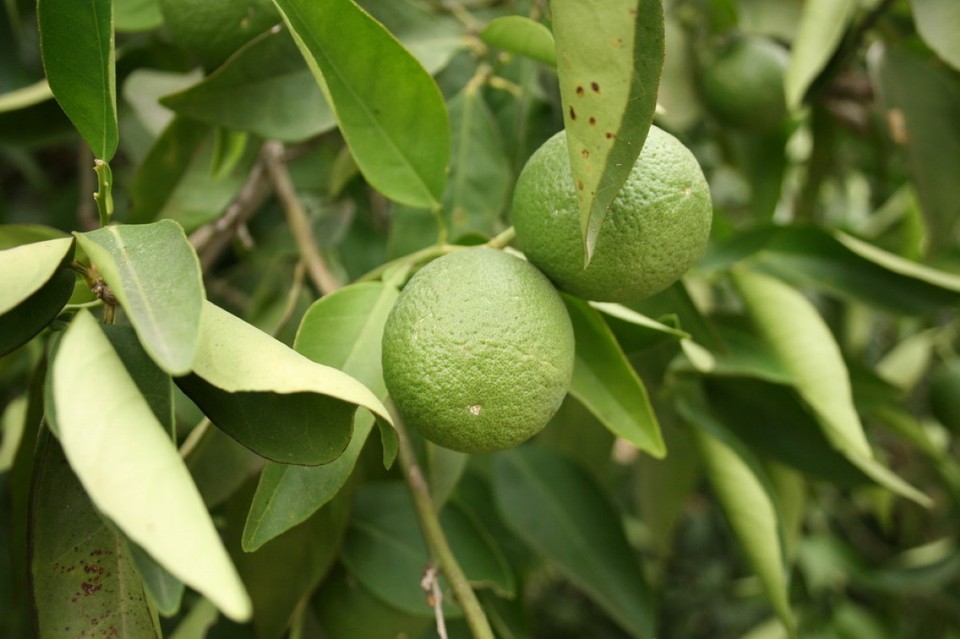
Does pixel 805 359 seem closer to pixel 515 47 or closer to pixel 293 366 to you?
pixel 515 47

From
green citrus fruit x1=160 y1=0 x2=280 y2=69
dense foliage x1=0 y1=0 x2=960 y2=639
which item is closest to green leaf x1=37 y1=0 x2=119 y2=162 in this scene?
→ dense foliage x1=0 y1=0 x2=960 y2=639

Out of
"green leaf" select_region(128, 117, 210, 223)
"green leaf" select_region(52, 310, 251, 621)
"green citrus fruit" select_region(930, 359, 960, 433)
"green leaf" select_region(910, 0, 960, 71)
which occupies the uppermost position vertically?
"green leaf" select_region(910, 0, 960, 71)

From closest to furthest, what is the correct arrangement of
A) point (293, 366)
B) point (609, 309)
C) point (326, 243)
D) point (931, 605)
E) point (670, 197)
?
1. point (293, 366)
2. point (670, 197)
3. point (609, 309)
4. point (326, 243)
5. point (931, 605)

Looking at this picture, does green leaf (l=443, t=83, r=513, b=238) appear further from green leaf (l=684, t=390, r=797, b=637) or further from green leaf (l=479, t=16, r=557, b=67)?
green leaf (l=684, t=390, r=797, b=637)

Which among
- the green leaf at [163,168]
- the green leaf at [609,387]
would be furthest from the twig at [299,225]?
the green leaf at [609,387]

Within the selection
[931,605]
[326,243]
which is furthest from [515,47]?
[931,605]

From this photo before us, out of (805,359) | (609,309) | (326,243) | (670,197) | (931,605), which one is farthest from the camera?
(931,605)

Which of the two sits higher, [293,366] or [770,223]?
[293,366]

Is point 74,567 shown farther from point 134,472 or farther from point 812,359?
point 812,359
